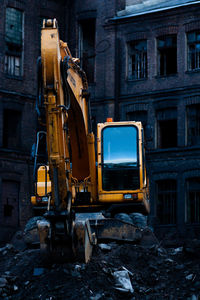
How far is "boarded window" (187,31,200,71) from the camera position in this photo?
3153cm

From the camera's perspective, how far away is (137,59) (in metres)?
33.2

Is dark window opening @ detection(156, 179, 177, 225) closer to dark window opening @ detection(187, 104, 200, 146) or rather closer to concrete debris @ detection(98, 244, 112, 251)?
dark window opening @ detection(187, 104, 200, 146)

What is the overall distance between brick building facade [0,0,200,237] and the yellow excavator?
40.5 feet

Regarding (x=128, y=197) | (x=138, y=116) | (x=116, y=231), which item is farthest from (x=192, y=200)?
(x=116, y=231)

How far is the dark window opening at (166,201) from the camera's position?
31.0 metres

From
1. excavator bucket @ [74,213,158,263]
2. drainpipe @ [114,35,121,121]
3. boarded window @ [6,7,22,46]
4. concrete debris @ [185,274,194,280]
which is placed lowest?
concrete debris @ [185,274,194,280]

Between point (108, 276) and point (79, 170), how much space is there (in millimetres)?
2932

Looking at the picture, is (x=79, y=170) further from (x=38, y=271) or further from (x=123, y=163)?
(x=38, y=271)

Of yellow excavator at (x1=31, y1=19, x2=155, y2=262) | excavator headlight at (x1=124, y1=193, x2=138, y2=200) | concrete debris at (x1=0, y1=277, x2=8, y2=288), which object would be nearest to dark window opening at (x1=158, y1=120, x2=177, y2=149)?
yellow excavator at (x1=31, y1=19, x2=155, y2=262)

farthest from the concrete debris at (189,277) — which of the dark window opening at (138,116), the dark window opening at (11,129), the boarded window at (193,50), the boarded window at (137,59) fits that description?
the boarded window at (137,59)

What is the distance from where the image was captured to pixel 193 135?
31062 mm

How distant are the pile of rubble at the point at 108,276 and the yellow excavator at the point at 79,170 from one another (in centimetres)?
43

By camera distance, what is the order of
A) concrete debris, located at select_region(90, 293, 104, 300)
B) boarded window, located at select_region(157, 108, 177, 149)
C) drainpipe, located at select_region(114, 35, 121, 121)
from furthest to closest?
1. drainpipe, located at select_region(114, 35, 121, 121)
2. boarded window, located at select_region(157, 108, 177, 149)
3. concrete debris, located at select_region(90, 293, 104, 300)

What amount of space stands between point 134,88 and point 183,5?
14.4ft
